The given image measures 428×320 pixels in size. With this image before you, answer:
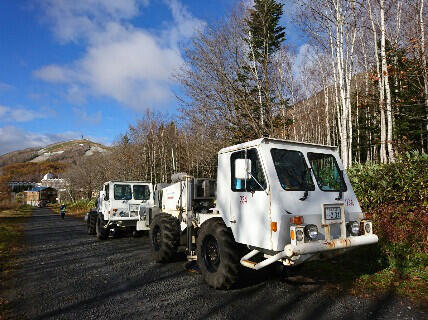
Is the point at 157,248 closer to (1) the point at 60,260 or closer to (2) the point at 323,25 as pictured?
(1) the point at 60,260

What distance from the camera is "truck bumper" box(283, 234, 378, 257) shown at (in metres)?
4.02

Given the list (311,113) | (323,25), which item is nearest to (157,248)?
(323,25)

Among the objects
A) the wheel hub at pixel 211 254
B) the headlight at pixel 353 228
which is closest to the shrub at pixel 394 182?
the headlight at pixel 353 228

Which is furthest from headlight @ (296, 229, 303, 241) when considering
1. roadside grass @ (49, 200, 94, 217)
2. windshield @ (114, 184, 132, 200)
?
roadside grass @ (49, 200, 94, 217)

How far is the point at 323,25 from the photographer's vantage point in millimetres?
13641

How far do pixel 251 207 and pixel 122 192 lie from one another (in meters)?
8.21

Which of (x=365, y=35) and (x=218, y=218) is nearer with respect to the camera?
(x=218, y=218)

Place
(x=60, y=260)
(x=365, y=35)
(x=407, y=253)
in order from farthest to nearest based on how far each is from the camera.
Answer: (x=365, y=35) < (x=60, y=260) < (x=407, y=253)

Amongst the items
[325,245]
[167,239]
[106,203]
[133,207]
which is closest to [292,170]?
[325,245]

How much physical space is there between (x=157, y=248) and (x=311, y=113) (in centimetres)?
1999

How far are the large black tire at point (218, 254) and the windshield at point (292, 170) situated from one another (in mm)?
1438

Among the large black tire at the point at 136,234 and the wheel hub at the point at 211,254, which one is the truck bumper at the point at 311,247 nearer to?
Result: the wheel hub at the point at 211,254

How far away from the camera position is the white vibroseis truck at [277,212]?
4336 millimetres

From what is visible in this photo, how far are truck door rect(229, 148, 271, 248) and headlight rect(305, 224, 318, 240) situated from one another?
571mm
